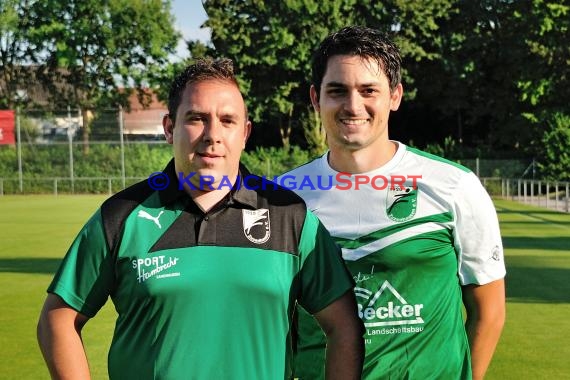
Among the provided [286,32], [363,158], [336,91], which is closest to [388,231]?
[363,158]

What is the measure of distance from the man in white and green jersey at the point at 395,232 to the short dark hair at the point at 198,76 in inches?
29.5

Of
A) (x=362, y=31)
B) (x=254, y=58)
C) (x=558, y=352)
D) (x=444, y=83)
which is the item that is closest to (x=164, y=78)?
(x=254, y=58)

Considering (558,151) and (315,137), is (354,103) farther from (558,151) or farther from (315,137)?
(315,137)

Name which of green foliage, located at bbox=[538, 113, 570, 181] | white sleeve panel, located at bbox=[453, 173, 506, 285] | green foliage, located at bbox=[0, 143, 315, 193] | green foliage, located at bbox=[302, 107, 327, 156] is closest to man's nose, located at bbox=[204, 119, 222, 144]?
white sleeve panel, located at bbox=[453, 173, 506, 285]

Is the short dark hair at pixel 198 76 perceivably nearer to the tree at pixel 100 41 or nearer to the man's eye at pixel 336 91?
the man's eye at pixel 336 91

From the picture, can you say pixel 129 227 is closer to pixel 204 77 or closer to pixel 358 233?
pixel 204 77

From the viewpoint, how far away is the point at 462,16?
52500 millimetres

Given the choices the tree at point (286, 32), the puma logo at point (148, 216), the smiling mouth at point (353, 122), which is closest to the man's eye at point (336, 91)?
the smiling mouth at point (353, 122)

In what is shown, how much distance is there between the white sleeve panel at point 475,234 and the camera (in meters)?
3.58

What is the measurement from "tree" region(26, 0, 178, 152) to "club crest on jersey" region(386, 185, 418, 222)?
51.6 meters

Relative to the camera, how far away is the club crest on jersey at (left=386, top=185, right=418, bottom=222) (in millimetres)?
3580

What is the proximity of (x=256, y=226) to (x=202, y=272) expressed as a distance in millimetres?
233

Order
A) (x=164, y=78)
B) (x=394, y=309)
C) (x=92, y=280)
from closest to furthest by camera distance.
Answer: (x=92, y=280) < (x=394, y=309) < (x=164, y=78)

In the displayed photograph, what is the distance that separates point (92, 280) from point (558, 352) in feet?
22.3
